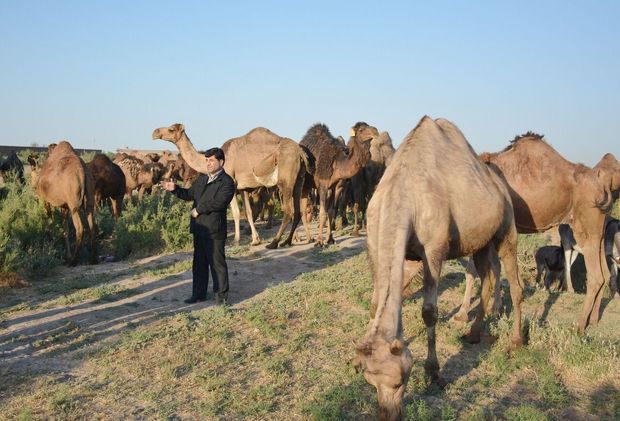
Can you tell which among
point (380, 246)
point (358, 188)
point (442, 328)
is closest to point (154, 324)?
point (442, 328)

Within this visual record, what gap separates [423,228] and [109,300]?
5727mm

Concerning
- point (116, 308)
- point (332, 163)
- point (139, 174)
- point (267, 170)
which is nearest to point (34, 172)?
point (267, 170)

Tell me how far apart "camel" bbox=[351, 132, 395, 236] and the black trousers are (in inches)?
272

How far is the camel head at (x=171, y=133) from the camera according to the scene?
12.2 m

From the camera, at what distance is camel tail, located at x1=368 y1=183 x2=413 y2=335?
168 inches

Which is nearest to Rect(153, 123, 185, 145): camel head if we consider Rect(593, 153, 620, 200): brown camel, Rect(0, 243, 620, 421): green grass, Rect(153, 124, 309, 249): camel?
Rect(153, 124, 309, 249): camel

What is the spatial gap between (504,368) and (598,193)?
2843mm

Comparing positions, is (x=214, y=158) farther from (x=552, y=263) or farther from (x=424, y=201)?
(x=552, y=263)

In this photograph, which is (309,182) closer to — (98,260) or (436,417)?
(98,260)

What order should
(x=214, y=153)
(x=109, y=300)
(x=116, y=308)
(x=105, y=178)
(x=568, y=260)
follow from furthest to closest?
(x=105, y=178) → (x=568, y=260) → (x=109, y=300) → (x=214, y=153) → (x=116, y=308)

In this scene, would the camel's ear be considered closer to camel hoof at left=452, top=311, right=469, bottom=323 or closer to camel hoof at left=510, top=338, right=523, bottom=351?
camel hoof at left=510, top=338, right=523, bottom=351

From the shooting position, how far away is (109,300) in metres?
9.09

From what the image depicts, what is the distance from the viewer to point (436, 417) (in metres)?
5.13

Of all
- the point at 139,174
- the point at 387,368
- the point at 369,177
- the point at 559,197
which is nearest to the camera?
the point at 387,368
